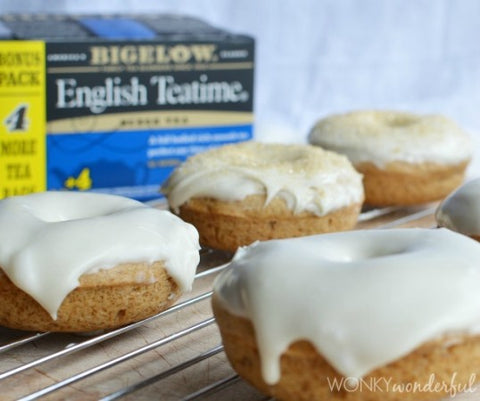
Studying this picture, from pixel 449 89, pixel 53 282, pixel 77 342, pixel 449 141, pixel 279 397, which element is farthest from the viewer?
pixel 449 89

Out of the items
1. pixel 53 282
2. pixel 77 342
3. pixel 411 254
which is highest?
pixel 411 254

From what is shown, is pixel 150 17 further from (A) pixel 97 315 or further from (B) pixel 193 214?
(A) pixel 97 315

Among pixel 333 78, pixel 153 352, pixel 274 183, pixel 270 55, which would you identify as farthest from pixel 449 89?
pixel 153 352

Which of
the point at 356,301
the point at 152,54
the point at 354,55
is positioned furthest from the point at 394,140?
the point at 354,55

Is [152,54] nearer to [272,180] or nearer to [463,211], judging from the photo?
[272,180]

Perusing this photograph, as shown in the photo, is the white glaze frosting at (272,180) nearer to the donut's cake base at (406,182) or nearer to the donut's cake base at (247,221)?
the donut's cake base at (247,221)

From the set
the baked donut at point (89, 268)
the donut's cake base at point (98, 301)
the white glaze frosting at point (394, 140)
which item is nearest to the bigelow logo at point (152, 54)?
the white glaze frosting at point (394, 140)

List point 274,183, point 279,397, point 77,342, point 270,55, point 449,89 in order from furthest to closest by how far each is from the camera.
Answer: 1. point 449,89
2. point 270,55
3. point 274,183
4. point 77,342
5. point 279,397
